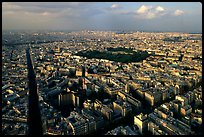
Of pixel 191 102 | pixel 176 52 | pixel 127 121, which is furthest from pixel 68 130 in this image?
pixel 176 52

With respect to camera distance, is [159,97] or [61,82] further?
[61,82]

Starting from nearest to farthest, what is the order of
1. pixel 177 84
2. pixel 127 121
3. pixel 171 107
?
1. pixel 127 121
2. pixel 171 107
3. pixel 177 84

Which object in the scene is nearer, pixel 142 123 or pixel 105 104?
pixel 142 123

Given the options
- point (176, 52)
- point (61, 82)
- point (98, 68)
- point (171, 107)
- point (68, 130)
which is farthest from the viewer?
point (176, 52)

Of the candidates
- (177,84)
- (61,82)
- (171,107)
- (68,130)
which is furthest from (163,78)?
(68,130)

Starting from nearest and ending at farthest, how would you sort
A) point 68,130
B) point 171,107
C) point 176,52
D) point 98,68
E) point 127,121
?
1. point 68,130
2. point 127,121
3. point 171,107
4. point 98,68
5. point 176,52

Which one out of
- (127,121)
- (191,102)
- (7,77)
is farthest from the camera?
(7,77)

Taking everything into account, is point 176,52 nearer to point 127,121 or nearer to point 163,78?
point 163,78

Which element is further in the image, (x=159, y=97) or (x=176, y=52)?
(x=176, y=52)

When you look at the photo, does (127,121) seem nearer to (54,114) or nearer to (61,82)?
(54,114)
